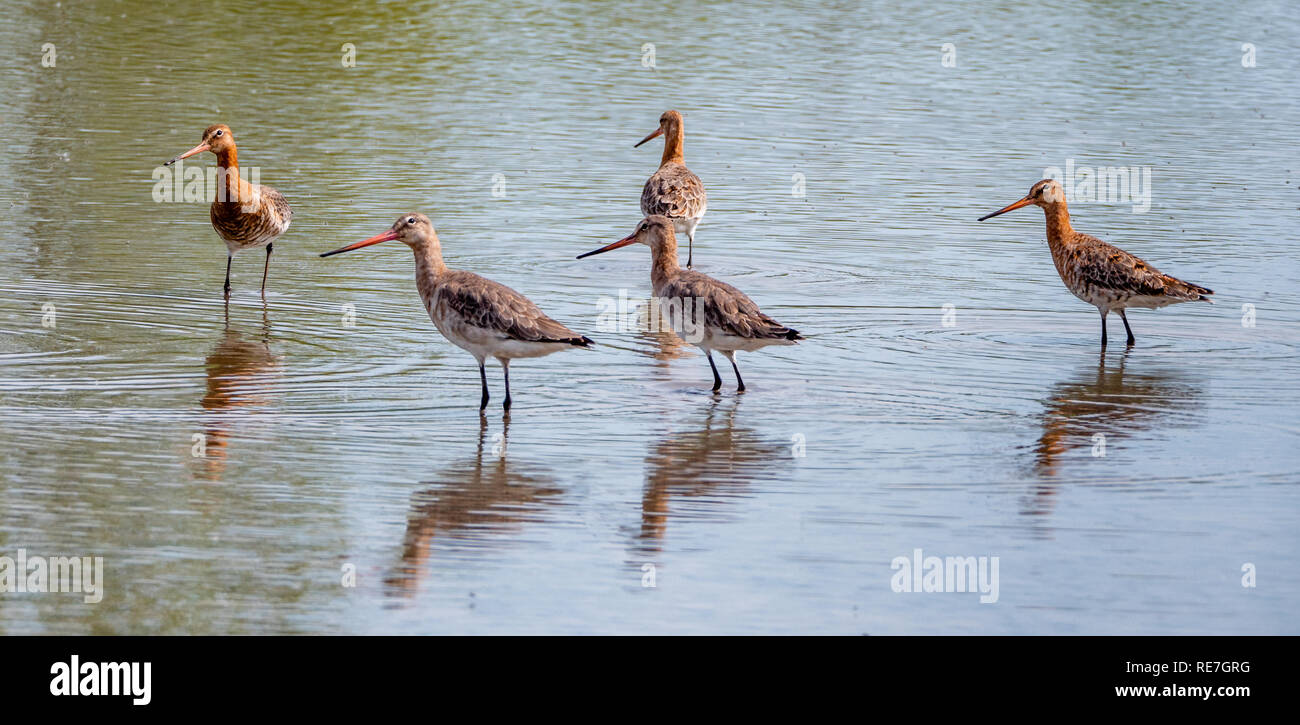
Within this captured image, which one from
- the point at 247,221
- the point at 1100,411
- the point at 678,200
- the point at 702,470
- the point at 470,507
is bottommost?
the point at 470,507

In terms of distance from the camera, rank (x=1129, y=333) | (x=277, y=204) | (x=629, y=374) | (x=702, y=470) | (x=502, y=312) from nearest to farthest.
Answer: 1. (x=702, y=470)
2. (x=502, y=312)
3. (x=629, y=374)
4. (x=1129, y=333)
5. (x=277, y=204)

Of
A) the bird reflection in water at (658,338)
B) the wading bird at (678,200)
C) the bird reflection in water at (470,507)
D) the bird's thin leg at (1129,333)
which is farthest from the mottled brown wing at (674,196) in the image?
the bird reflection in water at (470,507)

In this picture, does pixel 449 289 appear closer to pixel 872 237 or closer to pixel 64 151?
pixel 872 237

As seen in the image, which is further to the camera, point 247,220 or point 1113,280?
point 247,220

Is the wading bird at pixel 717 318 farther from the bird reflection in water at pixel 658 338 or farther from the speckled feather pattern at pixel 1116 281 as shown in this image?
the speckled feather pattern at pixel 1116 281

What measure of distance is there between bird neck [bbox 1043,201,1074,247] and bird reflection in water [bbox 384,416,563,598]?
5254 mm

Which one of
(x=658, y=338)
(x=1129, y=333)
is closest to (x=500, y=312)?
(x=658, y=338)

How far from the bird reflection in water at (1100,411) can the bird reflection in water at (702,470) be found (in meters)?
1.46

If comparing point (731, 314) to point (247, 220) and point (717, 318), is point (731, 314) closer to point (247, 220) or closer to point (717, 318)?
point (717, 318)

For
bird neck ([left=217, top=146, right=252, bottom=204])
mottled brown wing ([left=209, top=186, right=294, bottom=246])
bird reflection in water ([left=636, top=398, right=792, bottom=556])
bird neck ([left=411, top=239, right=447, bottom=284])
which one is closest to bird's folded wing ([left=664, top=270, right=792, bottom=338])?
bird reflection in water ([left=636, top=398, right=792, bottom=556])

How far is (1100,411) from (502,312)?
12.0ft

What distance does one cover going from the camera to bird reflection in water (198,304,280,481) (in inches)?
383

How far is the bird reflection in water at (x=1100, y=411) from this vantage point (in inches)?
396

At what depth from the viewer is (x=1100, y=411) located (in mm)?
11094
